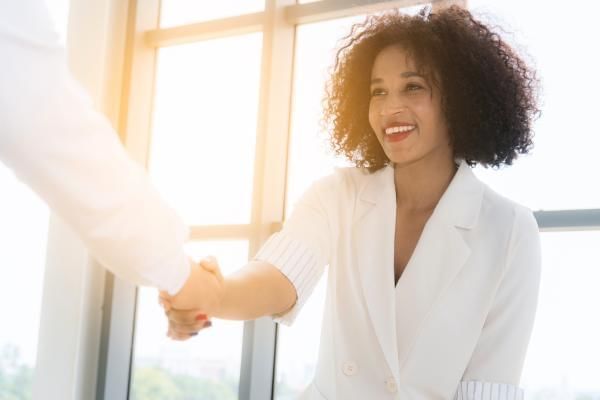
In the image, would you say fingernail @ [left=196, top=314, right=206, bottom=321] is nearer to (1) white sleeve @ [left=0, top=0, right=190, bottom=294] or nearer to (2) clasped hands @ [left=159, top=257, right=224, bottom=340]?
(2) clasped hands @ [left=159, top=257, right=224, bottom=340]

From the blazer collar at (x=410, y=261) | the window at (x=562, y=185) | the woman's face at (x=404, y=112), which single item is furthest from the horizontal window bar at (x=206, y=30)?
the blazer collar at (x=410, y=261)

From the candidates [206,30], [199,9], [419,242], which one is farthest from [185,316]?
[199,9]

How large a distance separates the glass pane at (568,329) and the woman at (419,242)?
1.65 ft

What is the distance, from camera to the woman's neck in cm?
213

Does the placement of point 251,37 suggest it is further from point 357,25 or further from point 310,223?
point 310,223

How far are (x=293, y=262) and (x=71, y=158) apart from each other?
95cm

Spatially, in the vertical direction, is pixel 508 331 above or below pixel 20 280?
below

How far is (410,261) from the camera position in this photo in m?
1.98

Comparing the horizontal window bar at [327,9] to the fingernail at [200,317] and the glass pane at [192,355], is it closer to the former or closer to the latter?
the glass pane at [192,355]

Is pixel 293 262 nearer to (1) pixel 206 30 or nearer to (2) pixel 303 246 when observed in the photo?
(2) pixel 303 246

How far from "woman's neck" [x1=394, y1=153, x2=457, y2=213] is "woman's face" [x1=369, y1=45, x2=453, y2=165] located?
0.8 inches

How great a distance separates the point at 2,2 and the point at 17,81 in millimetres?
90

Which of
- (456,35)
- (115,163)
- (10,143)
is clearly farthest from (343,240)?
(10,143)

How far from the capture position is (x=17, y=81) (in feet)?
3.31
